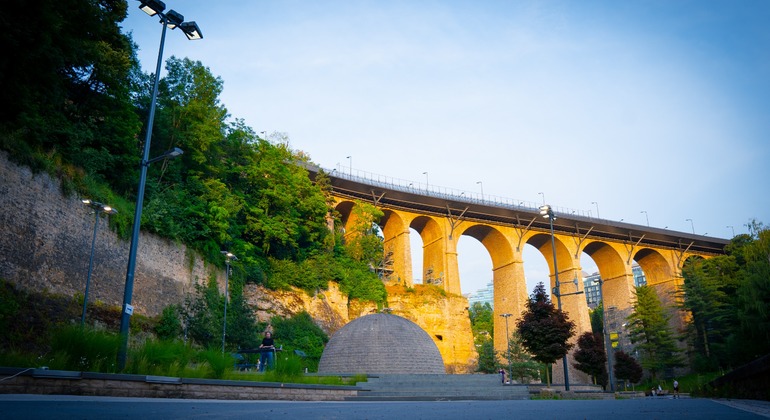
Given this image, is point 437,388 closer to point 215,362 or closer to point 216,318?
point 215,362

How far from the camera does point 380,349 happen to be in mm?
18703

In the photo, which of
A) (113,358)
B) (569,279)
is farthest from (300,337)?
(569,279)

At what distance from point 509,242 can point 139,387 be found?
44.8m

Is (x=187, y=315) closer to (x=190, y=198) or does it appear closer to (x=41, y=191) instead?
(x=190, y=198)

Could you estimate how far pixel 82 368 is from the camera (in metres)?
7.05

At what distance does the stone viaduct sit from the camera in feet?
146

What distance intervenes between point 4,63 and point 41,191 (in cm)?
958

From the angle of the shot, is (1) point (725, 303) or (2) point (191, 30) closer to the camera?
(2) point (191, 30)

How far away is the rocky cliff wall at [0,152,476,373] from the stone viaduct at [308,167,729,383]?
15524mm

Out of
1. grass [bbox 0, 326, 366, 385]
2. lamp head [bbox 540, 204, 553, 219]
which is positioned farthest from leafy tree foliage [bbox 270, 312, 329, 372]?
grass [bbox 0, 326, 366, 385]

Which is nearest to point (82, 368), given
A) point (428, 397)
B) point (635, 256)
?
point (428, 397)

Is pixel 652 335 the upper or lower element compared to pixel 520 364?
upper

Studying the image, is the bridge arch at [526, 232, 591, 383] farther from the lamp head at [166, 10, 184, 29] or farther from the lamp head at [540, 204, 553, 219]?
the lamp head at [166, 10, 184, 29]

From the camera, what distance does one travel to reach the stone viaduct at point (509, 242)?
146 ft
